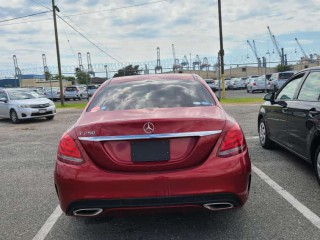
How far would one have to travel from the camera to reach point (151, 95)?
4035 mm

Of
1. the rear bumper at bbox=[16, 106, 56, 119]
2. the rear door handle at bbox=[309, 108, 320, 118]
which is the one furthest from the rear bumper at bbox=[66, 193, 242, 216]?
the rear bumper at bbox=[16, 106, 56, 119]

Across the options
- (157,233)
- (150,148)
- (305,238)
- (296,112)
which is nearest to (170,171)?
(150,148)

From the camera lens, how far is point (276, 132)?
20.9 ft

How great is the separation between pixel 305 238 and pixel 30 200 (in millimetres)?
3310

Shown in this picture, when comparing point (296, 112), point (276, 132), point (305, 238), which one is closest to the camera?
point (305, 238)

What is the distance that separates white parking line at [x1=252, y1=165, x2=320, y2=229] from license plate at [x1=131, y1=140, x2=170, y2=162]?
5.77 ft

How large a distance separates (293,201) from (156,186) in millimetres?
2086

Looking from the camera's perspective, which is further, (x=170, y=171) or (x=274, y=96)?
(x=274, y=96)

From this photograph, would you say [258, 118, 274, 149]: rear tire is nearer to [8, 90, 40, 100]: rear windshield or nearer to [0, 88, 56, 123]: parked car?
[0, 88, 56, 123]: parked car

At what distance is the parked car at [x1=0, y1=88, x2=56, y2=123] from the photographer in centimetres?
1468

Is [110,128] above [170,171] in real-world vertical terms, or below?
above

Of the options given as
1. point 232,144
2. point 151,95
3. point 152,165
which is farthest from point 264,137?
point 152,165

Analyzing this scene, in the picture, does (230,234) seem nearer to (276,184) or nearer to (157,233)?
(157,233)

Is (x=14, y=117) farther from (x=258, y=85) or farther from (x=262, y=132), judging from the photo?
(x=258, y=85)
